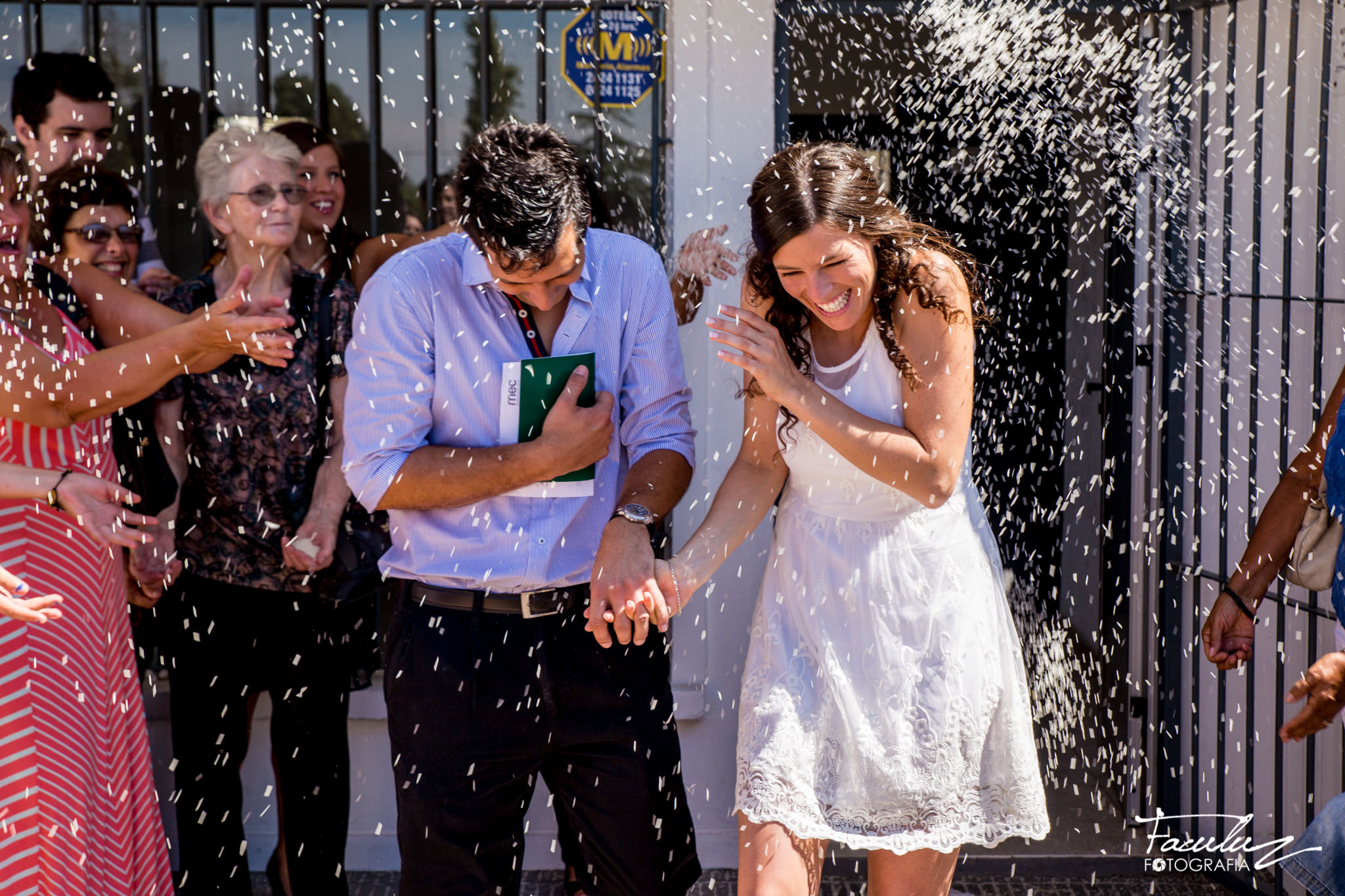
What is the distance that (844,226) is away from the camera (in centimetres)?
263

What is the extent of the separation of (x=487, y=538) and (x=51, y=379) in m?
1.18

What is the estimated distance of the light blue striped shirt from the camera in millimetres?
2676

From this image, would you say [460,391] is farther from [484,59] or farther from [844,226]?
[484,59]

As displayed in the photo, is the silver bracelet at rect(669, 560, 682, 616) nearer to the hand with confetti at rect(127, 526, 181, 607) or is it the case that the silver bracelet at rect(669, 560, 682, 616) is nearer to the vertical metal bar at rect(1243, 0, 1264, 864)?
the hand with confetti at rect(127, 526, 181, 607)

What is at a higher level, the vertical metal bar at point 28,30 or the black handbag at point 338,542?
the vertical metal bar at point 28,30

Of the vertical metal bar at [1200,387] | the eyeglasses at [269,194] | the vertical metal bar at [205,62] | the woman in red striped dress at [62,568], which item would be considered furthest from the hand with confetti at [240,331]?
the vertical metal bar at [1200,387]

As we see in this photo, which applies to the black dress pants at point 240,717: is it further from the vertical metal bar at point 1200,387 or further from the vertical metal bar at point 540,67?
the vertical metal bar at point 1200,387

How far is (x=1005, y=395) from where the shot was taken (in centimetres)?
884

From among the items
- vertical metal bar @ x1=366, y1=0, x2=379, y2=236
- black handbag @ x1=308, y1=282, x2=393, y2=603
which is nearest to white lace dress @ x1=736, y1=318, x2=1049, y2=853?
black handbag @ x1=308, y1=282, x2=393, y2=603

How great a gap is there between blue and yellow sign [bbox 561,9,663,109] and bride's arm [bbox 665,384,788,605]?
5.86 feet

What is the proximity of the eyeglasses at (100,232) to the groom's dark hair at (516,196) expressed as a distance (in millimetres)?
1628

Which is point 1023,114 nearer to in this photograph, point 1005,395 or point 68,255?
point 1005,395

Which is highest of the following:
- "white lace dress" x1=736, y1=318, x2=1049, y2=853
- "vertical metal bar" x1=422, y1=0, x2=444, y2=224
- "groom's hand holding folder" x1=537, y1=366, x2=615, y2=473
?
"vertical metal bar" x1=422, y1=0, x2=444, y2=224

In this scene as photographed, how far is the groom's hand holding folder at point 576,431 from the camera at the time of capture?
259 centimetres
